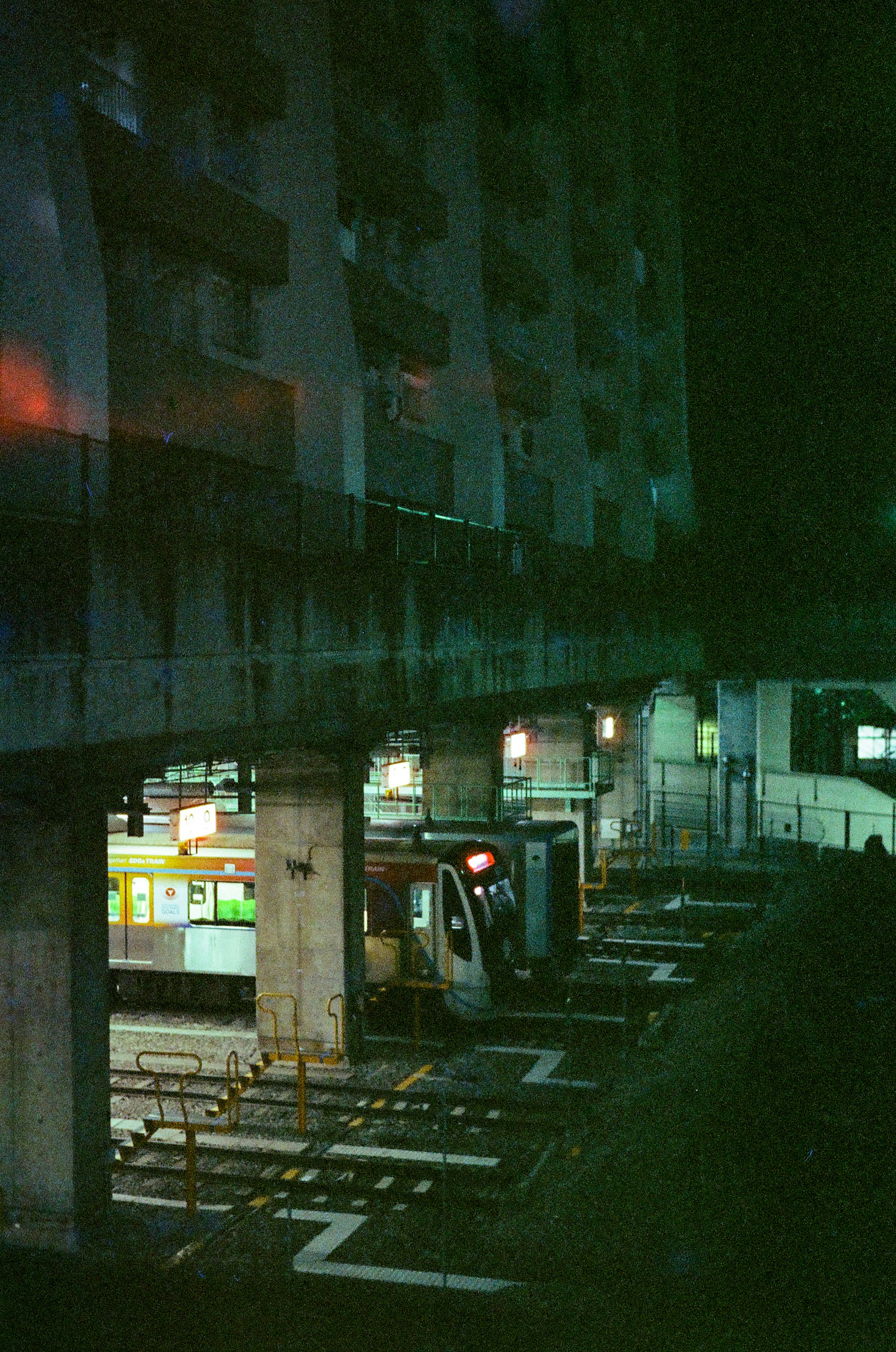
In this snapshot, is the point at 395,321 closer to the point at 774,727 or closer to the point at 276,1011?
the point at 276,1011

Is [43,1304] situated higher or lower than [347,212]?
lower

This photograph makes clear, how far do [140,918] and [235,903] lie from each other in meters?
1.77

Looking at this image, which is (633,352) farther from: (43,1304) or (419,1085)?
(43,1304)

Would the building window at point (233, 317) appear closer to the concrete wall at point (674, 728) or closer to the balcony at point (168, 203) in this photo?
the balcony at point (168, 203)

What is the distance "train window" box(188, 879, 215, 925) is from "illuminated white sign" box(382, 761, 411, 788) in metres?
5.64

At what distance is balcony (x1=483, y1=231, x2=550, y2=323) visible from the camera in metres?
30.6

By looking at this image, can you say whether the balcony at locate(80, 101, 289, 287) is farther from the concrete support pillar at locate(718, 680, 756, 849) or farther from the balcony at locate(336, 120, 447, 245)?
the concrete support pillar at locate(718, 680, 756, 849)

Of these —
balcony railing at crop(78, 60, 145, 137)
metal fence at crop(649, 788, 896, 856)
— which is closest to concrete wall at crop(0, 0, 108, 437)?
balcony railing at crop(78, 60, 145, 137)

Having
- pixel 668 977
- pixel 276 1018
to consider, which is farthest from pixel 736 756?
pixel 276 1018

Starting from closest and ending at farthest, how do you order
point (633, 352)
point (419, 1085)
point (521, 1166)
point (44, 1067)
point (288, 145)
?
point (44, 1067)
point (521, 1166)
point (419, 1085)
point (288, 145)
point (633, 352)

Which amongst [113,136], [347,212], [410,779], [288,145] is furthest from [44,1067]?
[347,212]

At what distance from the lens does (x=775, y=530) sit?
45.1 meters

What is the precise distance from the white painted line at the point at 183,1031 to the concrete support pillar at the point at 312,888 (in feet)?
4.81

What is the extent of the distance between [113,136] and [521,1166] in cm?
1460
